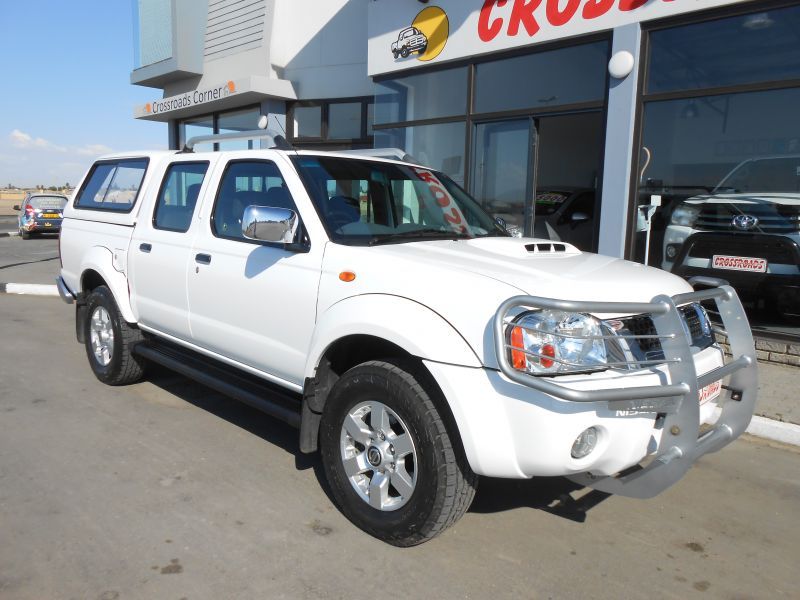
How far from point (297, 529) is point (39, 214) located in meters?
22.2

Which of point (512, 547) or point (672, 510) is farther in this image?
point (672, 510)

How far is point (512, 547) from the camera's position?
304 cm

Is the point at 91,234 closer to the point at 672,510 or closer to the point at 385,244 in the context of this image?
the point at 385,244

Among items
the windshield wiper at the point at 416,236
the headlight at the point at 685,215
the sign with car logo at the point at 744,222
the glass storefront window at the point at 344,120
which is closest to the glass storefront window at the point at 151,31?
the glass storefront window at the point at 344,120

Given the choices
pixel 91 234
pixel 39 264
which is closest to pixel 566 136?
pixel 91 234

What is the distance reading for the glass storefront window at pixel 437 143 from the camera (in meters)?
9.31

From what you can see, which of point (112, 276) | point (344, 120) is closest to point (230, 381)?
point (112, 276)

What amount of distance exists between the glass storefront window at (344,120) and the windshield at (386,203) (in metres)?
8.21

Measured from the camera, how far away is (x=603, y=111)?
7.51 m

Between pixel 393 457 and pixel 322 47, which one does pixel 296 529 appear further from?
pixel 322 47

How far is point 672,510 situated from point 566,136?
335 inches

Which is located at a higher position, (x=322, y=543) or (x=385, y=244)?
(x=385, y=244)

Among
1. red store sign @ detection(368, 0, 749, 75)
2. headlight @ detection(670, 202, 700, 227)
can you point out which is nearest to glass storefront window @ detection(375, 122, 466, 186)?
red store sign @ detection(368, 0, 749, 75)

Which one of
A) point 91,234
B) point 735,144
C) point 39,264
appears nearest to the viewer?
point 91,234
